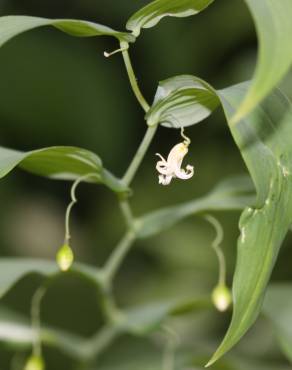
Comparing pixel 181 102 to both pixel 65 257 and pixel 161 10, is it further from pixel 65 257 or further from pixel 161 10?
pixel 65 257

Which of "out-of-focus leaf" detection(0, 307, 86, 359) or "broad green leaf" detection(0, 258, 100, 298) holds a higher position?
"broad green leaf" detection(0, 258, 100, 298)

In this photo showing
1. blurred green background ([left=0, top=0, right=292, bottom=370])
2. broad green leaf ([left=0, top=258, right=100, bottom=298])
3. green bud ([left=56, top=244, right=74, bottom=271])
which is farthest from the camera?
blurred green background ([left=0, top=0, right=292, bottom=370])

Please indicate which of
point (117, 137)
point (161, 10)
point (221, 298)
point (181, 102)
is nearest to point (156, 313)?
point (221, 298)

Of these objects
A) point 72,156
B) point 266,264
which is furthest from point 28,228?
point 266,264

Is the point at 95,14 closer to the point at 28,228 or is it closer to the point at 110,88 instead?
the point at 110,88

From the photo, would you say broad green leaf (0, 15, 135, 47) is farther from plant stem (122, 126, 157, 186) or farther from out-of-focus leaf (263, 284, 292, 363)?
out-of-focus leaf (263, 284, 292, 363)

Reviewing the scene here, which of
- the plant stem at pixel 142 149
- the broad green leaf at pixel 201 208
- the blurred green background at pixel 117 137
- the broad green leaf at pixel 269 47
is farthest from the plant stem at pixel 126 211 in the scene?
the blurred green background at pixel 117 137

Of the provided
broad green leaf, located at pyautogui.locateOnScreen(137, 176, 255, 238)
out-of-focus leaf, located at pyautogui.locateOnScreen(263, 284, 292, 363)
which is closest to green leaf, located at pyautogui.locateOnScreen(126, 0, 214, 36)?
broad green leaf, located at pyautogui.locateOnScreen(137, 176, 255, 238)
